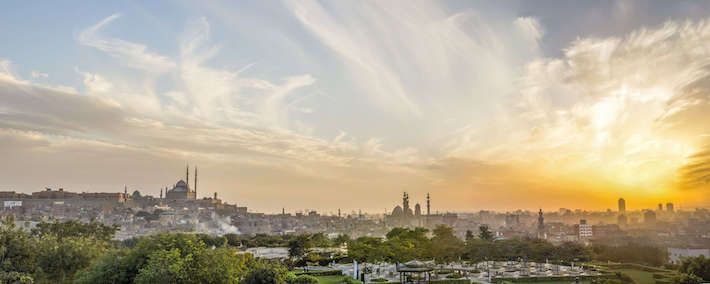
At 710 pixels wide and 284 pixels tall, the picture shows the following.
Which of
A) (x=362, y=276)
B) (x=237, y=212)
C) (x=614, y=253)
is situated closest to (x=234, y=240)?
(x=362, y=276)

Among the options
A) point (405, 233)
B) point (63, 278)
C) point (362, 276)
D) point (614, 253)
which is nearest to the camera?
point (63, 278)

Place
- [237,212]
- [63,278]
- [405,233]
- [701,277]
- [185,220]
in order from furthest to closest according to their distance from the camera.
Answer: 1. [237,212]
2. [185,220]
3. [405,233]
4. [701,277]
5. [63,278]

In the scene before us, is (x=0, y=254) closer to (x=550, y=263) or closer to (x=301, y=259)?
(x=301, y=259)

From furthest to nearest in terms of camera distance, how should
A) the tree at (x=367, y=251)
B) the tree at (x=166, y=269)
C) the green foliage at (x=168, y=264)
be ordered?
1. the tree at (x=367, y=251)
2. the green foliage at (x=168, y=264)
3. the tree at (x=166, y=269)

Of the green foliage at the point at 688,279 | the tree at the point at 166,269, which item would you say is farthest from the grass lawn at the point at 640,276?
the tree at the point at 166,269

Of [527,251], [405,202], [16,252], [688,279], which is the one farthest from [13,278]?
[405,202]

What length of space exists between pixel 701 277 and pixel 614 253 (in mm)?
22788

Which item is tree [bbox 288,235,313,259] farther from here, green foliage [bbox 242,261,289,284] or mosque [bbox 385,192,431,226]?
mosque [bbox 385,192,431,226]

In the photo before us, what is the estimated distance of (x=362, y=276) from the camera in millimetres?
36750

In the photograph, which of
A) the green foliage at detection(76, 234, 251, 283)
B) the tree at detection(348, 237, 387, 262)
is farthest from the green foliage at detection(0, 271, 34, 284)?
the tree at detection(348, 237, 387, 262)

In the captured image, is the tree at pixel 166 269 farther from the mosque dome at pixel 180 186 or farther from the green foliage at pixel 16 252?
the mosque dome at pixel 180 186

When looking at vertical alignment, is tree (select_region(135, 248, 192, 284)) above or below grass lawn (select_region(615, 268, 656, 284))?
above

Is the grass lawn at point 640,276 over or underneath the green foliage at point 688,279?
underneath

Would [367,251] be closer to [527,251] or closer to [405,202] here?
[527,251]
